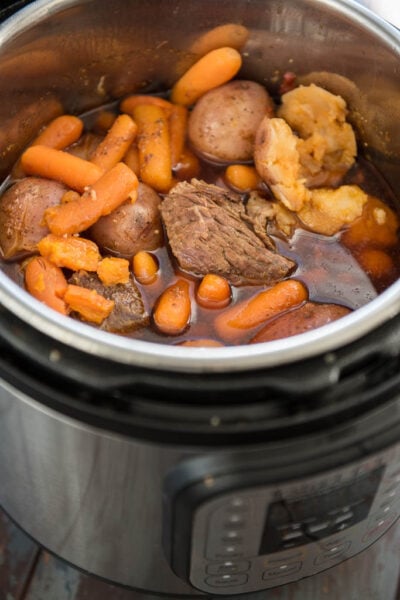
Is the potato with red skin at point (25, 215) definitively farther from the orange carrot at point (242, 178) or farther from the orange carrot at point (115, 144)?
the orange carrot at point (242, 178)

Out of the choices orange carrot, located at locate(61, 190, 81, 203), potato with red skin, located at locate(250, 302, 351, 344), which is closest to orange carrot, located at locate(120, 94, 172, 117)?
orange carrot, located at locate(61, 190, 81, 203)

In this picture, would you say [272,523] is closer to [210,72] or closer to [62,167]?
[62,167]

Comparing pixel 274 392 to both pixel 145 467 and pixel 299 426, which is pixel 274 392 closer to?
pixel 299 426

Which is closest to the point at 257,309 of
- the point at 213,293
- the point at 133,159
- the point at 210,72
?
the point at 213,293

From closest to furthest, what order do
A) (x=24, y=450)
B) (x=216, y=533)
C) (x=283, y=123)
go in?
(x=216, y=533), (x=24, y=450), (x=283, y=123)

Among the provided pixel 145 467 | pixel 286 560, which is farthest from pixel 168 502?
pixel 286 560

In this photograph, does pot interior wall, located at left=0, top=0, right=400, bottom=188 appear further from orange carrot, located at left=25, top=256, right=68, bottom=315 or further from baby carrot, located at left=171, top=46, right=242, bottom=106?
orange carrot, located at left=25, top=256, right=68, bottom=315
